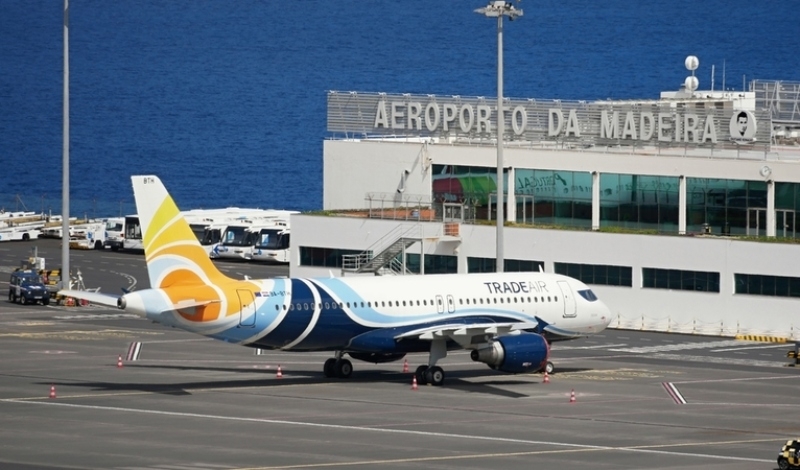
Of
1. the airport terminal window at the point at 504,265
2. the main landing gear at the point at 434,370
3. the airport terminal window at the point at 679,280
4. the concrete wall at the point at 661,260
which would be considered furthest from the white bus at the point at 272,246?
the main landing gear at the point at 434,370

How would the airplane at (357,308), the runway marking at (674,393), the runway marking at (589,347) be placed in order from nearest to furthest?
the airplane at (357,308) < the runway marking at (674,393) < the runway marking at (589,347)

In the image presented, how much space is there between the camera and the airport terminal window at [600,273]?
301 ft

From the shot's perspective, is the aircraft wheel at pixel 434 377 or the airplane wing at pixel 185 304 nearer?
the airplane wing at pixel 185 304

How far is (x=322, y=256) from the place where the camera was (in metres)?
101

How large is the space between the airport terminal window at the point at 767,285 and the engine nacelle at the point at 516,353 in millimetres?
27990

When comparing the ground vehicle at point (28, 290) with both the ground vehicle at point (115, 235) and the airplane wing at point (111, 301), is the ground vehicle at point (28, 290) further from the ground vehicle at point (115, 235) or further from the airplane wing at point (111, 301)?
the airplane wing at point (111, 301)

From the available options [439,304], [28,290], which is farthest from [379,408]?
[28,290]

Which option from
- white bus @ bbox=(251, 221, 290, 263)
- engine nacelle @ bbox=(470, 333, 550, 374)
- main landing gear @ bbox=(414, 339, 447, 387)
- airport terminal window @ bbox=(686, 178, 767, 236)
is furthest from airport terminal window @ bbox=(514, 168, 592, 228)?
engine nacelle @ bbox=(470, 333, 550, 374)

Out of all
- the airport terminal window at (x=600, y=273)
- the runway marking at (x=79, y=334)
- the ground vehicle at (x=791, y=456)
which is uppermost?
the airport terminal window at (x=600, y=273)

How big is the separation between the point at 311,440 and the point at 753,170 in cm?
4792

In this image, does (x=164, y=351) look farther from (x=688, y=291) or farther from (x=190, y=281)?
(x=688, y=291)

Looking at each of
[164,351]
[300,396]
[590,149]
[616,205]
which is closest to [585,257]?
[616,205]

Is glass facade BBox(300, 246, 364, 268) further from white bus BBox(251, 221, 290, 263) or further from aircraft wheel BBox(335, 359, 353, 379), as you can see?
aircraft wheel BBox(335, 359, 353, 379)

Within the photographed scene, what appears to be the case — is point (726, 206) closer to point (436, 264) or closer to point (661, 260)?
point (661, 260)
